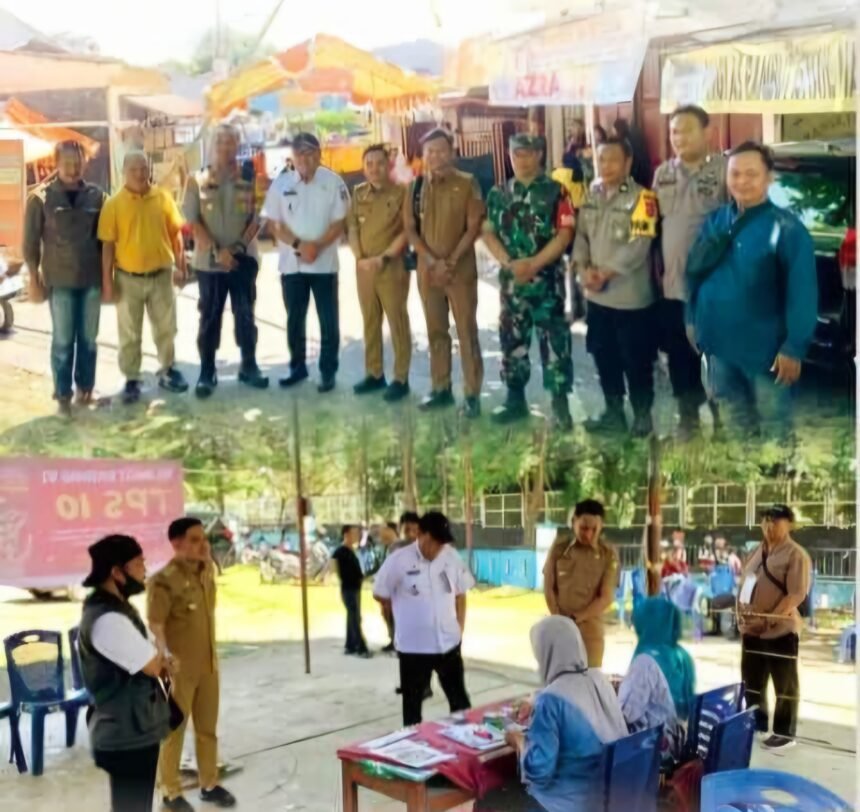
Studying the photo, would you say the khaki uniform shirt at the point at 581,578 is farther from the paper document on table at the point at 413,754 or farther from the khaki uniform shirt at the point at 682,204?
the khaki uniform shirt at the point at 682,204

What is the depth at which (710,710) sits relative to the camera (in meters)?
3.07

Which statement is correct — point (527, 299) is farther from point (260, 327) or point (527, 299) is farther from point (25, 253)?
point (25, 253)

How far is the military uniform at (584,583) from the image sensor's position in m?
3.13

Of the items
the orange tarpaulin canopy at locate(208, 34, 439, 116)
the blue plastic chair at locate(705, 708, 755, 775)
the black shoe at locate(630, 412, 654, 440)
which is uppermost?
the orange tarpaulin canopy at locate(208, 34, 439, 116)

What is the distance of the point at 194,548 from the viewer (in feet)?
10.2

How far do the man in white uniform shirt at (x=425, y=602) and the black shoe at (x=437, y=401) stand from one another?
300 millimetres

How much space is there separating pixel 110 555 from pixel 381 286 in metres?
1.03

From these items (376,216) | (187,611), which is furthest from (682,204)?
(187,611)

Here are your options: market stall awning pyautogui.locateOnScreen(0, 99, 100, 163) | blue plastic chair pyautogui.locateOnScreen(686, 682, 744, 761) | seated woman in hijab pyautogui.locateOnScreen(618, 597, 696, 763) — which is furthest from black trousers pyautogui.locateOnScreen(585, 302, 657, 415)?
market stall awning pyautogui.locateOnScreen(0, 99, 100, 163)

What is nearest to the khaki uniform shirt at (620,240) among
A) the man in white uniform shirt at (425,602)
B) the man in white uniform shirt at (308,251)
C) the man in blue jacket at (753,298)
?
the man in blue jacket at (753,298)

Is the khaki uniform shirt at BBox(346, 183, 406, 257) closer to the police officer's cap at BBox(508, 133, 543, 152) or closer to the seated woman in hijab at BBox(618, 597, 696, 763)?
the police officer's cap at BBox(508, 133, 543, 152)

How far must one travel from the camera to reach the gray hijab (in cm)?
282

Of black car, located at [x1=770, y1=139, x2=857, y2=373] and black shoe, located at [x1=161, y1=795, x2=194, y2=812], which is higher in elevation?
black car, located at [x1=770, y1=139, x2=857, y2=373]

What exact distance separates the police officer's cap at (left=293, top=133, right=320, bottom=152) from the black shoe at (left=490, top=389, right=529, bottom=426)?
85 cm
